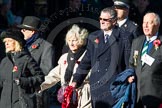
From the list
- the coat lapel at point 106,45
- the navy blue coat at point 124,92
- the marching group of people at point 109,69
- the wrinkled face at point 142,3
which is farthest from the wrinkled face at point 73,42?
the wrinkled face at point 142,3

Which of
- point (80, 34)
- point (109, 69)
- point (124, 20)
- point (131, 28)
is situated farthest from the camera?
point (124, 20)

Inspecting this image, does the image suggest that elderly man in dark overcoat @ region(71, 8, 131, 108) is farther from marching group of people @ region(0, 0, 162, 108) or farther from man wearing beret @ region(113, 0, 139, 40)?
man wearing beret @ region(113, 0, 139, 40)

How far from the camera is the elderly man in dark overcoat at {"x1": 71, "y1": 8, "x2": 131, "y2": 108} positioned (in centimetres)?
980

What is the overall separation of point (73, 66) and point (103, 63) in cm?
41

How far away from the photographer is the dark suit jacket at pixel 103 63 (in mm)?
9797

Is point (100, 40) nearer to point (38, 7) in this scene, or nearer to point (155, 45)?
point (155, 45)

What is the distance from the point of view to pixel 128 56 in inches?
389

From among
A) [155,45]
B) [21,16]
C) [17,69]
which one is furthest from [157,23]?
[21,16]

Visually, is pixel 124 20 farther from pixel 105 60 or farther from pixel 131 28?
pixel 105 60

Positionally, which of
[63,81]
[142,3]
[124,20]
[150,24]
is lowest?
[63,81]

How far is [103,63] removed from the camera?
9828 mm

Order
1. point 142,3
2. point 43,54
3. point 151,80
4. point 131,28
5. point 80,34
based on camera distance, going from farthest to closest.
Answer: point 142,3 → point 131,28 → point 43,54 → point 80,34 → point 151,80

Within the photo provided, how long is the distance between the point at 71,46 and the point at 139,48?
2.97 ft

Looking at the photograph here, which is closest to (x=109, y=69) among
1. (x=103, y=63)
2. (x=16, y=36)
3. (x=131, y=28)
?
(x=103, y=63)
